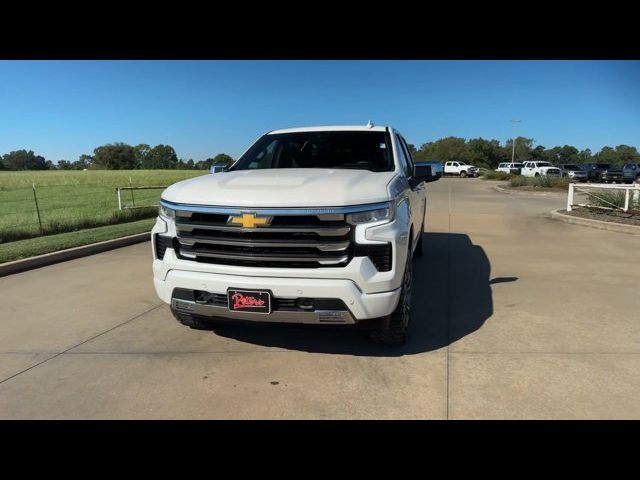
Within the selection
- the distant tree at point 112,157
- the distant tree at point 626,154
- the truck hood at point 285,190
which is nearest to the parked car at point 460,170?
the truck hood at point 285,190

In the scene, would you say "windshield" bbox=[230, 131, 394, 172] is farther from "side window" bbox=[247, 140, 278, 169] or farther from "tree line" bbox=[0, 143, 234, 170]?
"tree line" bbox=[0, 143, 234, 170]

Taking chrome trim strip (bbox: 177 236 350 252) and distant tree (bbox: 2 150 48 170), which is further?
distant tree (bbox: 2 150 48 170)

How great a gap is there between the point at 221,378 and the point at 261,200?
1.34 m

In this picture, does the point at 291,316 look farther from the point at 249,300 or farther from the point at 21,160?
the point at 21,160

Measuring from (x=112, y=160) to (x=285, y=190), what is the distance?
5129 inches

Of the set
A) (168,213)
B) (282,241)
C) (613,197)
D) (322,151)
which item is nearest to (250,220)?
(282,241)

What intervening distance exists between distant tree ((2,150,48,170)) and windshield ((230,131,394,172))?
121507mm

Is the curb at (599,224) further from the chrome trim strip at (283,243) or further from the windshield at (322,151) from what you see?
the chrome trim strip at (283,243)

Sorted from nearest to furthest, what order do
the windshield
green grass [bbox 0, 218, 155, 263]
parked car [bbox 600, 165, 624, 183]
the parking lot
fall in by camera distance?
1. the parking lot
2. the windshield
3. green grass [bbox 0, 218, 155, 263]
4. parked car [bbox 600, 165, 624, 183]

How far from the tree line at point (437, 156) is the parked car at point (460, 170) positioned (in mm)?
22424

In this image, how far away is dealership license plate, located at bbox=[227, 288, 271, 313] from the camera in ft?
10.6


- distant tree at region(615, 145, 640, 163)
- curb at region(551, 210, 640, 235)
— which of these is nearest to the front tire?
curb at region(551, 210, 640, 235)

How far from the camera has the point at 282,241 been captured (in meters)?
3.22
